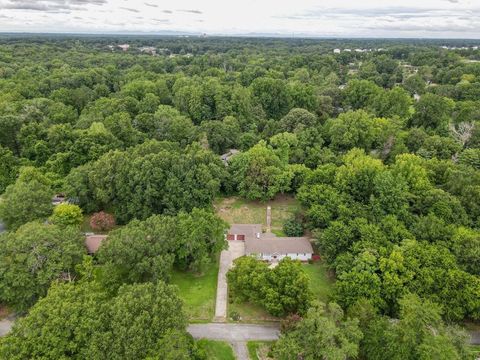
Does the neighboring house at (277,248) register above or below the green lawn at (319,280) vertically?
above

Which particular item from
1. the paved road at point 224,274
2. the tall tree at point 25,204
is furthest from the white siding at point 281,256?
the tall tree at point 25,204

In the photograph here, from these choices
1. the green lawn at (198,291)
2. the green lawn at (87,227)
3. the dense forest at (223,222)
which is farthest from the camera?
the green lawn at (87,227)

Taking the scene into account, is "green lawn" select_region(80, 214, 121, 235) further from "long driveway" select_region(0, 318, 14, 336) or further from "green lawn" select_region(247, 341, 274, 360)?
"green lawn" select_region(247, 341, 274, 360)

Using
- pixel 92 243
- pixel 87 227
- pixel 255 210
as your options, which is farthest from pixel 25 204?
pixel 255 210

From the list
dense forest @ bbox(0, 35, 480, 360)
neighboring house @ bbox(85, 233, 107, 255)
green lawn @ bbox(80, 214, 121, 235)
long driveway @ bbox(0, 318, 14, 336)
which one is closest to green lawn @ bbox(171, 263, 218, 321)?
dense forest @ bbox(0, 35, 480, 360)

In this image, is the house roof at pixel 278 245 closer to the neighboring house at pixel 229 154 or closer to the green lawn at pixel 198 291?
the green lawn at pixel 198 291

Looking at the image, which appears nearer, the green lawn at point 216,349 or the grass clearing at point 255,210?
the green lawn at point 216,349

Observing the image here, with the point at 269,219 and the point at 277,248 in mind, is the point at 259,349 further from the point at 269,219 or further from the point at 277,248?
the point at 269,219
